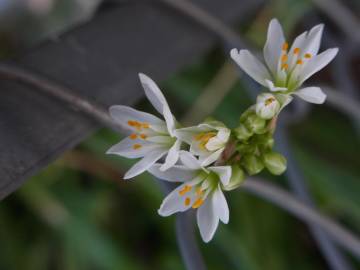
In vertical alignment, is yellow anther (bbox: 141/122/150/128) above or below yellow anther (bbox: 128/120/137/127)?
below

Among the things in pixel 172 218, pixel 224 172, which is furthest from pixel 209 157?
pixel 172 218

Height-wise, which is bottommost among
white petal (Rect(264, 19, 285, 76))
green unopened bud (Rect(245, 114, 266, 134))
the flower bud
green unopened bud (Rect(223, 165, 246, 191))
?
green unopened bud (Rect(223, 165, 246, 191))

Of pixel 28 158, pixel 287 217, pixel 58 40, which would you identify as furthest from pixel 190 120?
pixel 28 158

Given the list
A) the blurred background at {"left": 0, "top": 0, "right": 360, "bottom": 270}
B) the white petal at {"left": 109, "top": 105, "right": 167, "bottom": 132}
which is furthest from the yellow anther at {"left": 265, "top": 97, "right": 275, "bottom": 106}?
the blurred background at {"left": 0, "top": 0, "right": 360, "bottom": 270}

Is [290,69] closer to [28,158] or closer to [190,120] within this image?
[28,158]

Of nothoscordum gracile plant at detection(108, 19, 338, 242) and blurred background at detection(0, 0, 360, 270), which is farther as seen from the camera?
blurred background at detection(0, 0, 360, 270)

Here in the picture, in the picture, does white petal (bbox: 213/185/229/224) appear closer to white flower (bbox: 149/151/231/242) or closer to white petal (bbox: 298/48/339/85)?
white flower (bbox: 149/151/231/242)
